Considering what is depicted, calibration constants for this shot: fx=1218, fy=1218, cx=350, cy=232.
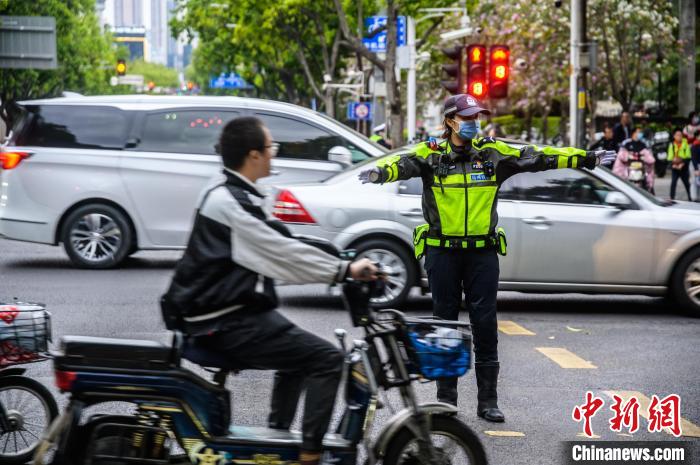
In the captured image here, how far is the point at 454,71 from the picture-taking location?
1962 cm

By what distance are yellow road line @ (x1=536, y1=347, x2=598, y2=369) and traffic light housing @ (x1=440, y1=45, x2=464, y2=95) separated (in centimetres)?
1023

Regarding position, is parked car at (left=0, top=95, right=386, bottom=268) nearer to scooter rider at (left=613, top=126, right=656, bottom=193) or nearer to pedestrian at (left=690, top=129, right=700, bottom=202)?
scooter rider at (left=613, top=126, right=656, bottom=193)

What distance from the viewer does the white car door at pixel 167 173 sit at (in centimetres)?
1361

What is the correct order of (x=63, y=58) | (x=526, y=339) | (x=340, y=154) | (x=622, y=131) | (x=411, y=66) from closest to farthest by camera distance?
(x=526, y=339) < (x=340, y=154) < (x=622, y=131) < (x=411, y=66) < (x=63, y=58)

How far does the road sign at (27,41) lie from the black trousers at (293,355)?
1656cm

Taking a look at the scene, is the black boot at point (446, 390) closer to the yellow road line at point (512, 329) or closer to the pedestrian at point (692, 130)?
the yellow road line at point (512, 329)

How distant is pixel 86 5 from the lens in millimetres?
71062

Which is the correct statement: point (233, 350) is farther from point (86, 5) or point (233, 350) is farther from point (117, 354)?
point (86, 5)

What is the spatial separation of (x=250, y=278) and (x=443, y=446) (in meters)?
1.06

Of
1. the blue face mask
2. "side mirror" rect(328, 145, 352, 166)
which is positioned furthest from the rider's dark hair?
"side mirror" rect(328, 145, 352, 166)

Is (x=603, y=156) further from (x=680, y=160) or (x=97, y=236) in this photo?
(x=680, y=160)

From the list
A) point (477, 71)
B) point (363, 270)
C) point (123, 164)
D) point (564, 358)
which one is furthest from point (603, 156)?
point (477, 71)

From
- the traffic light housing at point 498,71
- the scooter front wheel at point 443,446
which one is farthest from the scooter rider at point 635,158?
the scooter front wheel at point 443,446

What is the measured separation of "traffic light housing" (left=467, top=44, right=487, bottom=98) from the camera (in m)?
19.1
